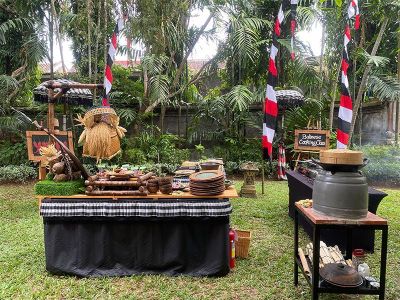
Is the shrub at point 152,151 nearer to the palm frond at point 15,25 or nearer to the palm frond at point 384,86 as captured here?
the palm frond at point 15,25

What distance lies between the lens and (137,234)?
312 cm

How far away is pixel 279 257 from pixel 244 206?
7.25ft

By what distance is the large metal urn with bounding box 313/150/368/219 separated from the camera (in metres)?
2.28

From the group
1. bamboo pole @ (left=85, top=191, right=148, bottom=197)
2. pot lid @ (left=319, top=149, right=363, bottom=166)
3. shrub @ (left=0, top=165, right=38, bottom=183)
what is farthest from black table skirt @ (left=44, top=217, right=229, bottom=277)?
shrub @ (left=0, top=165, right=38, bottom=183)

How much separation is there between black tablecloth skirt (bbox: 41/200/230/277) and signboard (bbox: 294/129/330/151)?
4.02 meters

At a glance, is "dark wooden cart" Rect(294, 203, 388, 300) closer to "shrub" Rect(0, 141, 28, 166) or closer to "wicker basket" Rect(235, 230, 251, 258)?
"wicker basket" Rect(235, 230, 251, 258)

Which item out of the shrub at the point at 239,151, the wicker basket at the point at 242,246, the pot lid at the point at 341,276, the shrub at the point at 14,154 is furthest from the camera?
the shrub at the point at 239,151

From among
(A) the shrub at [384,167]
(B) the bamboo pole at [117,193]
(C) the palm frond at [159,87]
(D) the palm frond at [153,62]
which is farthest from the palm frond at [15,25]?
(A) the shrub at [384,167]

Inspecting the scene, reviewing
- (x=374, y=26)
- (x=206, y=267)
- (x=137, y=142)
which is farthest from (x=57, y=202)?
(x=374, y=26)

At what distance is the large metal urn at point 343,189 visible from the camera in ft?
7.48

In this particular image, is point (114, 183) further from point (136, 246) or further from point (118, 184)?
point (136, 246)

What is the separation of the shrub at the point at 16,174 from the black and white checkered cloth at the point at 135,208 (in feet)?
18.2

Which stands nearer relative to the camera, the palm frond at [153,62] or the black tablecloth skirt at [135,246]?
the black tablecloth skirt at [135,246]

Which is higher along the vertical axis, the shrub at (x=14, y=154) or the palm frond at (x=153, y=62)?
the palm frond at (x=153, y=62)
